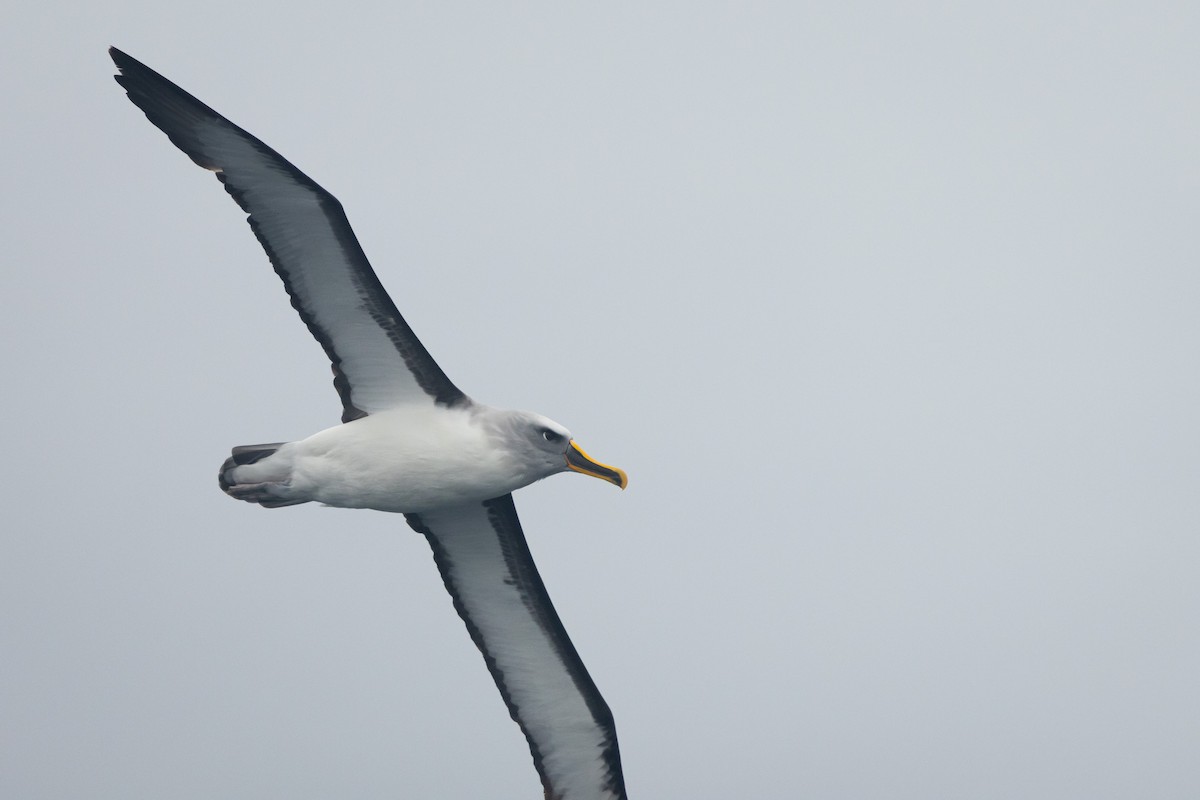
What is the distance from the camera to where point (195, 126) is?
16188 millimetres

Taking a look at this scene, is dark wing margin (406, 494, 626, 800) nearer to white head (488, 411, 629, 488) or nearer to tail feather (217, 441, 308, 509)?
white head (488, 411, 629, 488)

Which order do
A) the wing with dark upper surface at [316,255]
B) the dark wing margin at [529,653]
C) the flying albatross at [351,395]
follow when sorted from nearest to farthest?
the wing with dark upper surface at [316,255] < the flying albatross at [351,395] < the dark wing margin at [529,653]

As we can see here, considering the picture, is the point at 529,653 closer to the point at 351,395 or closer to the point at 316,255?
the point at 351,395

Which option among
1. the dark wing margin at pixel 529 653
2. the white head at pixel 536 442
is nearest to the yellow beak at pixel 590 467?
the white head at pixel 536 442

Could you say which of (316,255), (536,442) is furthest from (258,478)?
(536,442)

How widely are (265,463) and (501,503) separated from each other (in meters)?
3.07

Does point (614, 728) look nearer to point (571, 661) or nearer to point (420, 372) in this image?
point (571, 661)

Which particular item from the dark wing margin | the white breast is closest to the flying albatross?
the white breast

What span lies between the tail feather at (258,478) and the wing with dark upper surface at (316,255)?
1.14m

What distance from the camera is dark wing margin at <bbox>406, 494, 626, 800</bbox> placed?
746 inches

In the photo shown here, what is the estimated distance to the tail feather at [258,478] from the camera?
1683 cm

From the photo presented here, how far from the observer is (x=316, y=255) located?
17016 millimetres

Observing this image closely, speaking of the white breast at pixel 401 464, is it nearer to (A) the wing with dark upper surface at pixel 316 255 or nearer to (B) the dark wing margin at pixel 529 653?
(A) the wing with dark upper surface at pixel 316 255

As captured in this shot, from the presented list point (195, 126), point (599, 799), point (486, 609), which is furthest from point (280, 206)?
point (599, 799)
